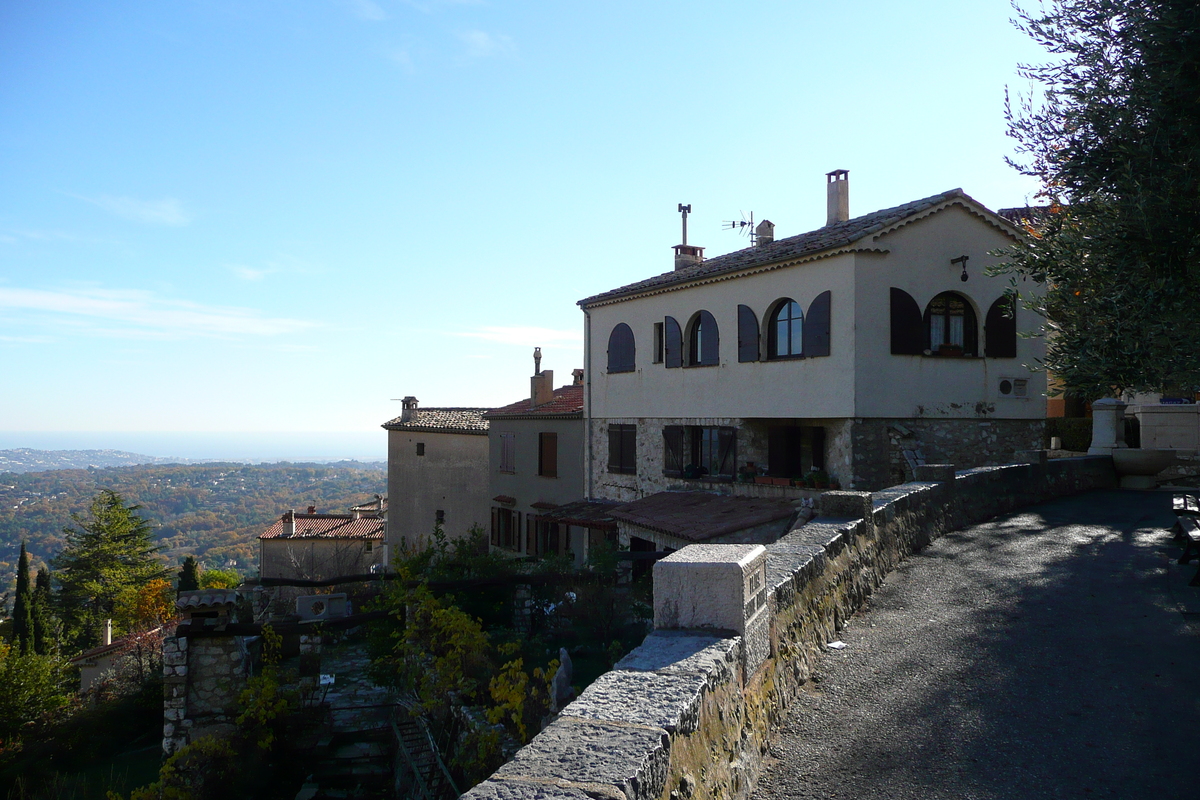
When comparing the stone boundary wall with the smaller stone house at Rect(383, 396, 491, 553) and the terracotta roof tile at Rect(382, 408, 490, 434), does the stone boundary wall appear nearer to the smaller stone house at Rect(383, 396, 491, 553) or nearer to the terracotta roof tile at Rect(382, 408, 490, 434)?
the smaller stone house at Rect(383, 396, 491, 553)

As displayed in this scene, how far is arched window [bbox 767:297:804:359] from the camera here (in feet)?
54.1

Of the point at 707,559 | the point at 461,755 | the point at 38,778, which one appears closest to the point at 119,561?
the point at 38,778

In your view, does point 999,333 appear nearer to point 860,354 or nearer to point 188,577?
point 860,354

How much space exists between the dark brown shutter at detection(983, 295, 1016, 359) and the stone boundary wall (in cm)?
1031

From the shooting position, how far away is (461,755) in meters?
8.99

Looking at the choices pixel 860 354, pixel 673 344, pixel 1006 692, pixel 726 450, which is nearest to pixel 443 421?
pixel 673 344

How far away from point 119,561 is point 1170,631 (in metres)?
57.1

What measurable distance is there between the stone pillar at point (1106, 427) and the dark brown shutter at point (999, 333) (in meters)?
2.05

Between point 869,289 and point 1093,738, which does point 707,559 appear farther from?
point 869,289

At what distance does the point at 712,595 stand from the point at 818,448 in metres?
13.7

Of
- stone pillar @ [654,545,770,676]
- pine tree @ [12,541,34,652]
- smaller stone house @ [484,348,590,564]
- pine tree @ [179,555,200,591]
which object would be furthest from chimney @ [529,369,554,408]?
pine tree @ [12,541,34,652]

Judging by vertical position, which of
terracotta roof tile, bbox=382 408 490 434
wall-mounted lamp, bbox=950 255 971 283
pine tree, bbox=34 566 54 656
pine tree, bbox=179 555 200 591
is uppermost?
wall-mounted lamp, bbox=950 255 971 283

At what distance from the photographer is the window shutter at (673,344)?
19953 millimetres

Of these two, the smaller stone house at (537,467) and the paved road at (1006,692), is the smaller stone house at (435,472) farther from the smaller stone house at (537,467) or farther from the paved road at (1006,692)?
the paved road at (1006,692)
